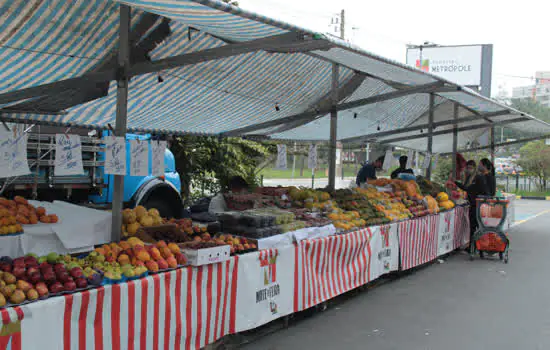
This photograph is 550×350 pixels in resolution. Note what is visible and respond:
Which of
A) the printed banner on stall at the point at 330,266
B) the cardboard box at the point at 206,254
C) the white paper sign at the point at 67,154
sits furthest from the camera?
the printed banner on stall at the point at 330,266

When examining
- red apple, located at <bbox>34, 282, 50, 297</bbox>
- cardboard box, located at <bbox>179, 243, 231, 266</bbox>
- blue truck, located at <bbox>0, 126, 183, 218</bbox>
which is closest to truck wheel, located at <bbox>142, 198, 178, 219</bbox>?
blue truck, located at <bbox>0, 126, 183, 218</bbox>

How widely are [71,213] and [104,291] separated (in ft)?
6.93

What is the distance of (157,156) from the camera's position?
16.6 feet

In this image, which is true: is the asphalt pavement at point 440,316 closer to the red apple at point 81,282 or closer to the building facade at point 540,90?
the red apple at point 81,282

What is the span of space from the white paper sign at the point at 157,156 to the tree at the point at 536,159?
30.8 metres

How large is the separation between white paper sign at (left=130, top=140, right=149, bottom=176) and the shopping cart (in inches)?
289

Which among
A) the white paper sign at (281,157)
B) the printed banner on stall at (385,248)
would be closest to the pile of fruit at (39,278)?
the printed banner on stall at (385,248)

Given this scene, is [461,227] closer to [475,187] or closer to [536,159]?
[475,187]

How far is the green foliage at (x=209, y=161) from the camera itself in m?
15.1

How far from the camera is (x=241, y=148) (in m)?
16.8

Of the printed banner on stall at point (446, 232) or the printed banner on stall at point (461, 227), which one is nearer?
the printed banner on stall at point (446, 232)

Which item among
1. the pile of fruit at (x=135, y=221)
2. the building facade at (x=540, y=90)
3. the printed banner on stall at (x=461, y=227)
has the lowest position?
the printed banner on stall at (x=461, y=227)

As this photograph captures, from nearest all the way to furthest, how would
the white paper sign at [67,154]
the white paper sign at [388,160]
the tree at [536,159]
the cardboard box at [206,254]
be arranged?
the cardboard box at [206,254], the white paper sign at [67,154], the white paper sign at [388,160], the tree at [536,159]

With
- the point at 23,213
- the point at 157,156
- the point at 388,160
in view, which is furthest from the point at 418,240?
the point at 23,213
